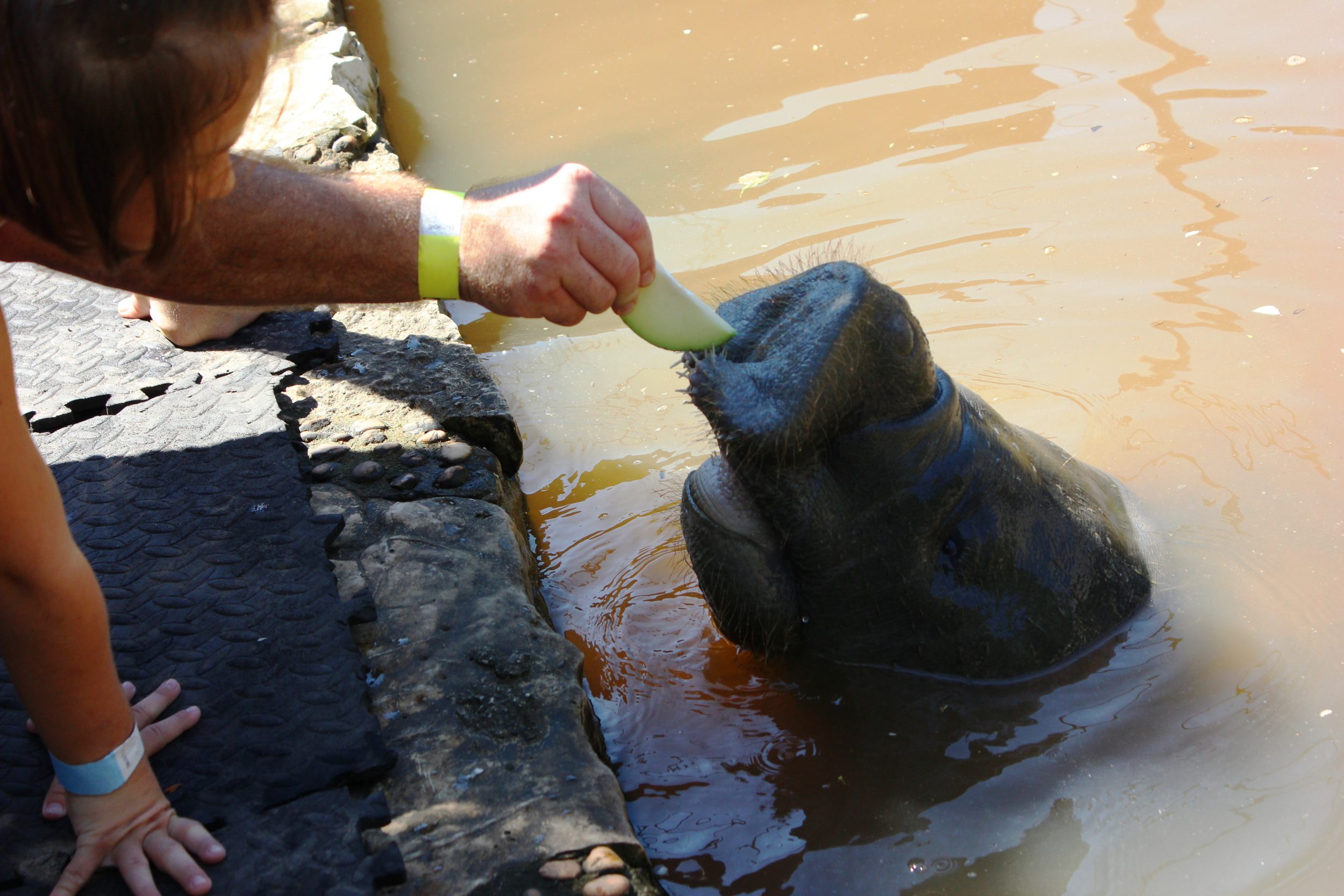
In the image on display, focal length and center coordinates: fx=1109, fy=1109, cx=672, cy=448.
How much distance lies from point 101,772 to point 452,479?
1316 mm

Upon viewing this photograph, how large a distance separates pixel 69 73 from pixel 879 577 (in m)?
1.63

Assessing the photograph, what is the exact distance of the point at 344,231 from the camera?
93.0 inches

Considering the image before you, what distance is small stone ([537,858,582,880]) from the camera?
1.91 metres

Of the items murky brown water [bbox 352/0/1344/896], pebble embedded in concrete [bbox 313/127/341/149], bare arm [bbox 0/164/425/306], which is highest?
bare arm [bbox 0/164/425/306]

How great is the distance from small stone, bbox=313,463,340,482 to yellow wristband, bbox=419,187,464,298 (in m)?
1.05

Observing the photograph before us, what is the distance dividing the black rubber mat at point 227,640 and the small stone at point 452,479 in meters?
0.37

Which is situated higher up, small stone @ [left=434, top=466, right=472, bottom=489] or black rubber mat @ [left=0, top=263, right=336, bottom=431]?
black rubber mat @ [left=0, top=263, right=336, bottom=431]

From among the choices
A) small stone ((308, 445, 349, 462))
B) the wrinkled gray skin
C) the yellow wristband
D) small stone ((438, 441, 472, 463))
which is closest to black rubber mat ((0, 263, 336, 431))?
small stone ((308, 445, 349, 462))

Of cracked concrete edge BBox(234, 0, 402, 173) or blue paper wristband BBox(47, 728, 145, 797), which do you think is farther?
cracked concrete edge BBox(234, 0, 402, 173)

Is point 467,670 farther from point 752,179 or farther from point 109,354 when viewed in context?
point 752,179

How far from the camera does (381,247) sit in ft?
7.57

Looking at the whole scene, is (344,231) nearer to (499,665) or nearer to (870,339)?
(499,665)

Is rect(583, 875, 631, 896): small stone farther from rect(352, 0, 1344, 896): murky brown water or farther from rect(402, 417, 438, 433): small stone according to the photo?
rect(402, 417, 438, 433): small stone

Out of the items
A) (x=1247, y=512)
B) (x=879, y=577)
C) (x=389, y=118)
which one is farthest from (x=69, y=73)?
(x=389, y=118)
